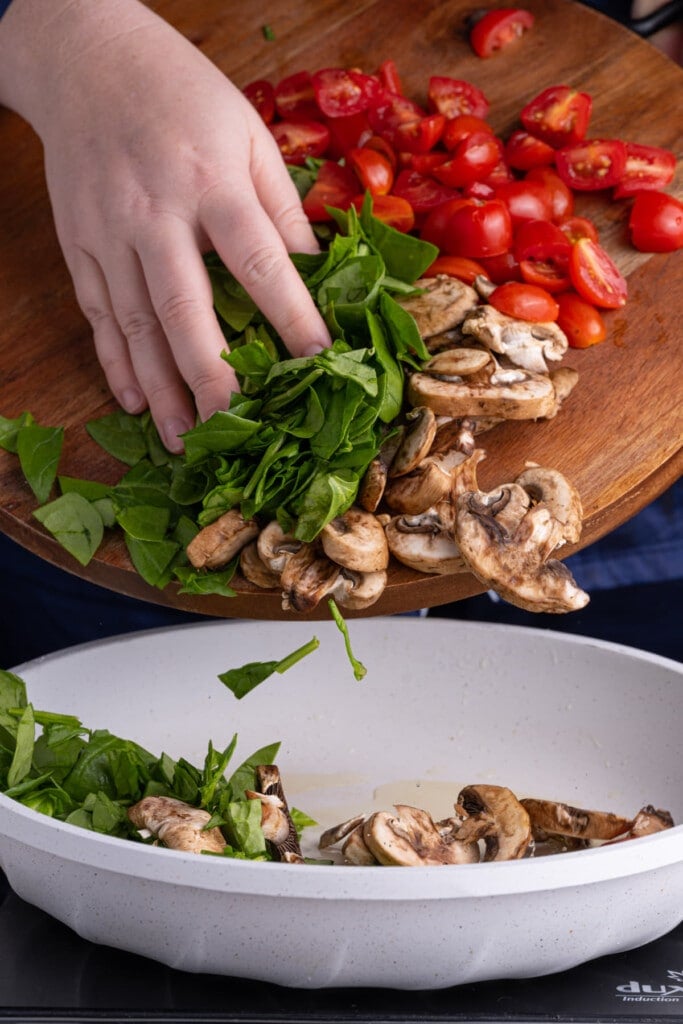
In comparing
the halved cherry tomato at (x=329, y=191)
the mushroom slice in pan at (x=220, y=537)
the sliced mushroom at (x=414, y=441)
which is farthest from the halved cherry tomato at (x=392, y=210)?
the mushroom slice in pan at (x=220, y=537)

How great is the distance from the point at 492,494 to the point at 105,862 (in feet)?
1.26

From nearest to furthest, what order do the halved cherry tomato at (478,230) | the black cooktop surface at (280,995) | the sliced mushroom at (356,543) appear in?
the black cooktop surface at (280,995) < the sliced mushroom at (356,543) < the halved cherry tomato at (478,230)

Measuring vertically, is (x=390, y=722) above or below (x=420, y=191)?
below

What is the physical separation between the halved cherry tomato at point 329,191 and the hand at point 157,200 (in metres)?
0.06

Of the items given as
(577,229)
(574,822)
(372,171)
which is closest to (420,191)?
(372,171)

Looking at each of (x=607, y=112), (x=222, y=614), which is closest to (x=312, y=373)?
(x=222, y=614)

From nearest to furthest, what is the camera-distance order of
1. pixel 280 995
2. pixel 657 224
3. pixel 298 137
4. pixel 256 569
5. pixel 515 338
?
pixel 280 995 < pixel 256 569 < pixel 515 338 < pixel 657 224 < pixel 298 137

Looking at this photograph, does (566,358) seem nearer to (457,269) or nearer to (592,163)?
(457,269)

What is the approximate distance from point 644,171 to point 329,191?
0.31m

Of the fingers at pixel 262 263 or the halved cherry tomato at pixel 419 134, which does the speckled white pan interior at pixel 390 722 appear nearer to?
the fingers at pixel 262 263

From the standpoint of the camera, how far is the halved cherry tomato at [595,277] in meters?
1.07

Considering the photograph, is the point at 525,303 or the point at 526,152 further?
the point at 526,152

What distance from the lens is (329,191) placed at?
3.86ft

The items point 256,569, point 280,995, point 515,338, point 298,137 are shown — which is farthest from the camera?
point 298,137
